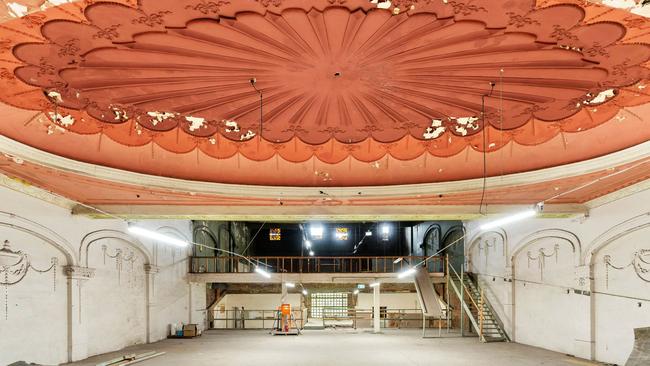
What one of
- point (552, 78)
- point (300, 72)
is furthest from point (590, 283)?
point (300, 72)

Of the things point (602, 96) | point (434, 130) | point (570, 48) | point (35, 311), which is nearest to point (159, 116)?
point (434, 130)

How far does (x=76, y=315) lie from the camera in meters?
13.6

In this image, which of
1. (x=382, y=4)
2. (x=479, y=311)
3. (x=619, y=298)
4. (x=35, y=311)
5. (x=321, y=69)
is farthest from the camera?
(x=479, y=311)

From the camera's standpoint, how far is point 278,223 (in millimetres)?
34188

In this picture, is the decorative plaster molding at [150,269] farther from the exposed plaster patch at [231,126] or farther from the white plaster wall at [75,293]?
the exposed plaster patch at [231,126]

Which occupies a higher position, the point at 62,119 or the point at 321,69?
the point at 321,69

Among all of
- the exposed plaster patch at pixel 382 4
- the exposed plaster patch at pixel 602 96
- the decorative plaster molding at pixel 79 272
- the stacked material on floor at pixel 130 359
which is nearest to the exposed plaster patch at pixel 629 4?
the exposed plaster patch at pixel 382 4

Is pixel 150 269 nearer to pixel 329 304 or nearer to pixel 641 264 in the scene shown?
pixel 641 264

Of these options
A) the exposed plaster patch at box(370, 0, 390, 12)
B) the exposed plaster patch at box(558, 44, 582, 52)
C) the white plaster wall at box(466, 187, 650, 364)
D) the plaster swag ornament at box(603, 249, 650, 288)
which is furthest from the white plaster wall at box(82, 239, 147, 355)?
the plaster swag ornament at box(603, 249, 650, 288)

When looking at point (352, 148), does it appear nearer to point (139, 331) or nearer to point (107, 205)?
point (107, 205)

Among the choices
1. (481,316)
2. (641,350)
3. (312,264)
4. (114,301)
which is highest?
(641,350)

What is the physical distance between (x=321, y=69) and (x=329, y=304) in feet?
94.5

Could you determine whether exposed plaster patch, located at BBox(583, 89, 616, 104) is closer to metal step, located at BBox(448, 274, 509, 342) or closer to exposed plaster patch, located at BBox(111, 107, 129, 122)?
exposed plaster patch, located at BBox(111, 107, 129, 122)

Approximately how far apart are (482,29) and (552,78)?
198 centimetres
